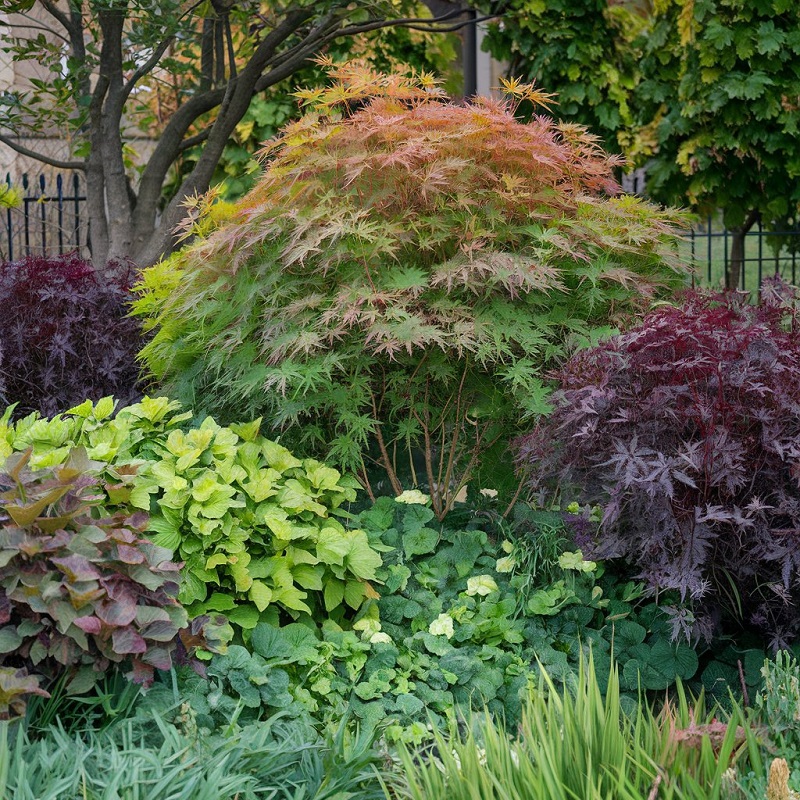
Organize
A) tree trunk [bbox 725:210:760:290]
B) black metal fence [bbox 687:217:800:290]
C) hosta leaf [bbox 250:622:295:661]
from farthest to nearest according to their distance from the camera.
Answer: tree trunk [bbox 725:210:760:290]
black metal fence [bbox 687:217:800:290]
hosta leaf [bbox 250:622:295:661]

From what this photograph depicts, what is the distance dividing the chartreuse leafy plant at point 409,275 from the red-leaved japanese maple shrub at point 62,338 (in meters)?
0.84

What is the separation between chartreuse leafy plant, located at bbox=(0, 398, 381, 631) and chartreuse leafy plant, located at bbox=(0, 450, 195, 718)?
300mm

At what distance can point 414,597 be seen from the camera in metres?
3.65

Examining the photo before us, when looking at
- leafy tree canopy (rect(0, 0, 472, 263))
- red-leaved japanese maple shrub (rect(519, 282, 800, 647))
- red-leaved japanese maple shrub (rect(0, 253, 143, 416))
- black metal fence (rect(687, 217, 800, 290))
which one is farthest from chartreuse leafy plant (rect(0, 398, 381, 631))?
leafy tree canopy (rect(0, 0, 472, 263))

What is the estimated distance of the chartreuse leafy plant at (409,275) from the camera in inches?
142

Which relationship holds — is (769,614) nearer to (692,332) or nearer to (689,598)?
(689,598)

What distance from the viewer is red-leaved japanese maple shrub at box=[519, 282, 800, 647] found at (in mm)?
2949

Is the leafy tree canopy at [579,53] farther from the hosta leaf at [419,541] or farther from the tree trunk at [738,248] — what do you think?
the hosta leaf at [419,541]

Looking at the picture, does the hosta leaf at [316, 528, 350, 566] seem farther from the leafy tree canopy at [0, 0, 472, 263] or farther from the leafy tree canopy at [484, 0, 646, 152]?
the leafy tree canopy at [484, 0, 646, 152]

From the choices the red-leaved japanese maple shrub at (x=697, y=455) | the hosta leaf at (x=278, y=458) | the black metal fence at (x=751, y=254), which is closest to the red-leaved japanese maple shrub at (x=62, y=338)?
the hosta leaf at (x=278, y=458)

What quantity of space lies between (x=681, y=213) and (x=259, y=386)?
2067 millimetres

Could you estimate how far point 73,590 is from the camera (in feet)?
8.62

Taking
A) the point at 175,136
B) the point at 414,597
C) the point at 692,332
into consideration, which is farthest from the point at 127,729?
the point at 175,136

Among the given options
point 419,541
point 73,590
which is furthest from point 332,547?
point 73,590
